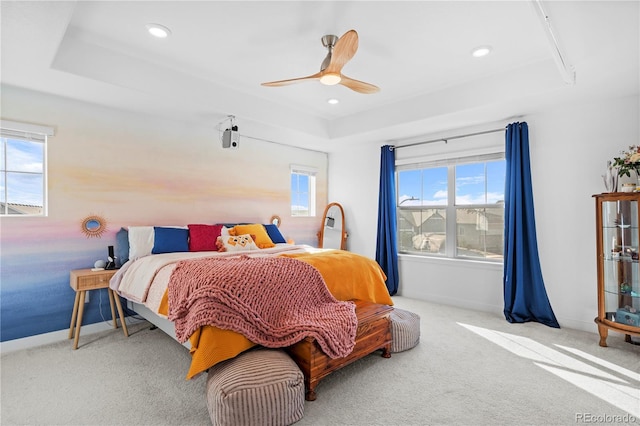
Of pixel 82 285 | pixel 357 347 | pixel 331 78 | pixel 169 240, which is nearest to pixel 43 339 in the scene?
pixel 82 285

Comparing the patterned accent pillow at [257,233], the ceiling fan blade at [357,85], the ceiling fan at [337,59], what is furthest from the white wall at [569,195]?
the patterned accent pillow at [257,233]

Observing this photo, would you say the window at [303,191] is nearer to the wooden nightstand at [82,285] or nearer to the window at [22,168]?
the wooden nightstand at [82,285]

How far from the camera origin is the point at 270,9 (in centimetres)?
239

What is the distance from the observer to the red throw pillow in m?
3.76

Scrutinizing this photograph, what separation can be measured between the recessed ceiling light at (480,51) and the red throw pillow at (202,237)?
3173mm

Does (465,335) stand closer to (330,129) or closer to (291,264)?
(291,264)

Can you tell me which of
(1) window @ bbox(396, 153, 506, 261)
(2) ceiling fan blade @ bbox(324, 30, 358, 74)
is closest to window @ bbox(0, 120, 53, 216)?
(2) ceiling fan blade @ bbox(324, 30, 358, 74)

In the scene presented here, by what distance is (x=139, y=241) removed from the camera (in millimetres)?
3496

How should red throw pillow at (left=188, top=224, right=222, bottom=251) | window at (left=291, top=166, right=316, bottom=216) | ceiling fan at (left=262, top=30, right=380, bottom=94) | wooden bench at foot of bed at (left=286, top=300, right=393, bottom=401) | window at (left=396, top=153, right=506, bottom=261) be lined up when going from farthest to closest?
window at (left=291, top=166, right=316, bottom=216) < window at (left=396, top=153, right=506, bottom=261) < red throw pillow at (left=188, top=224, right=222, bottom=251) < ceiling fan at (left=262, top=30, right=380, bottom=94) < wooden bench at foot of bed at (left=286, top=300, right=393, bottom=401)

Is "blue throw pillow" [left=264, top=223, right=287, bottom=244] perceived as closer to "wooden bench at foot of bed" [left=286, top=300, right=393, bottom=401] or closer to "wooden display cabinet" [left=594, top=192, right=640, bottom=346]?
"wooden bench at foot of bed" [left=286, top=300, right=393, bottom=401]

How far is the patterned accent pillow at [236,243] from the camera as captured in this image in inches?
149

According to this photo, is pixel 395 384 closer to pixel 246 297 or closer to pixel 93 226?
pixel 246 297

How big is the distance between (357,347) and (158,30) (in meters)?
2.85

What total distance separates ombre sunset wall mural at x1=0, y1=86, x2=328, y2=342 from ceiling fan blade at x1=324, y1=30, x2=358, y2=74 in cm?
225
